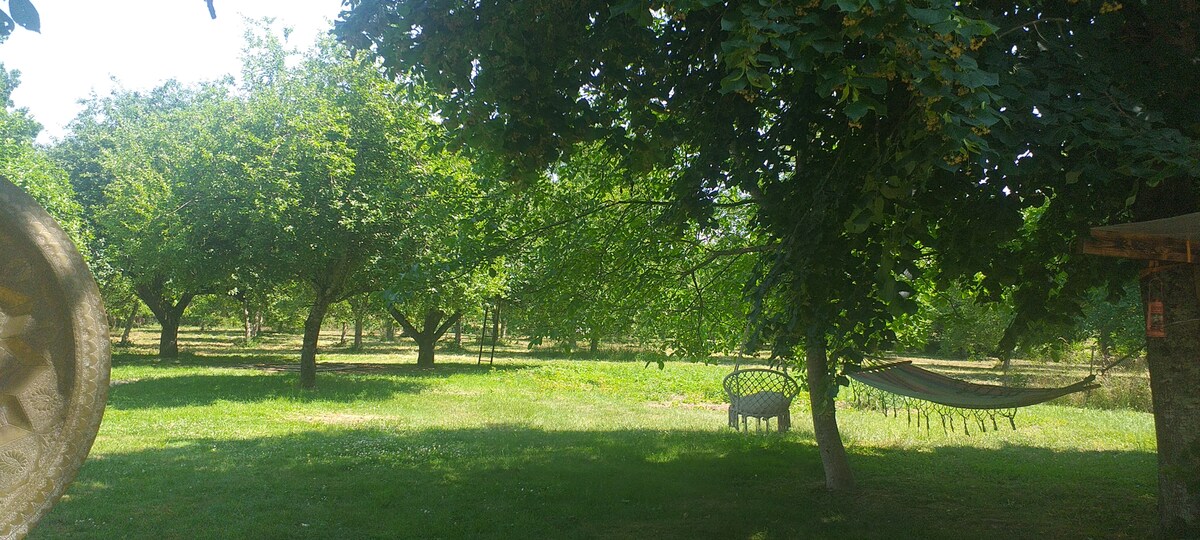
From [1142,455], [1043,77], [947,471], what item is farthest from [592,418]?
[1043,77]

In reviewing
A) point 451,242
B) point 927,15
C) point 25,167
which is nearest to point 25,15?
point 927,15

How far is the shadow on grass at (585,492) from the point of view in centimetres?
691

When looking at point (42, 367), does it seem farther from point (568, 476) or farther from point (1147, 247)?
point (568, 476)

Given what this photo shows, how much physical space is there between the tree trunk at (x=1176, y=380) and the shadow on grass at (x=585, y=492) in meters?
0.98

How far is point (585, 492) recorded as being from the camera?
27.3 ft

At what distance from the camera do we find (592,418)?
53.1ft

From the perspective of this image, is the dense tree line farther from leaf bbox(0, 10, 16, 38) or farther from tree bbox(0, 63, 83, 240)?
tree bbox(0, 63, 83, 240)

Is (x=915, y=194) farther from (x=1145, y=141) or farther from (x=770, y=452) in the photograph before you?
(x=770, y=452)

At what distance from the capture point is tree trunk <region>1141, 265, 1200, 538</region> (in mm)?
5895

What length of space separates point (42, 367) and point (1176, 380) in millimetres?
6965

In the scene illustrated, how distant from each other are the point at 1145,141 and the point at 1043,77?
2.86 ft

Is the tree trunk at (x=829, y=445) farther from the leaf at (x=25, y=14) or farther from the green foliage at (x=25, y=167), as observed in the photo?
the green foliage at (x=25, y=167)

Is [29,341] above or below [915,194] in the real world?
below

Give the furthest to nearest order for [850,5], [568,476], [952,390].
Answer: [952,390] < [568,476] < [850,5]
